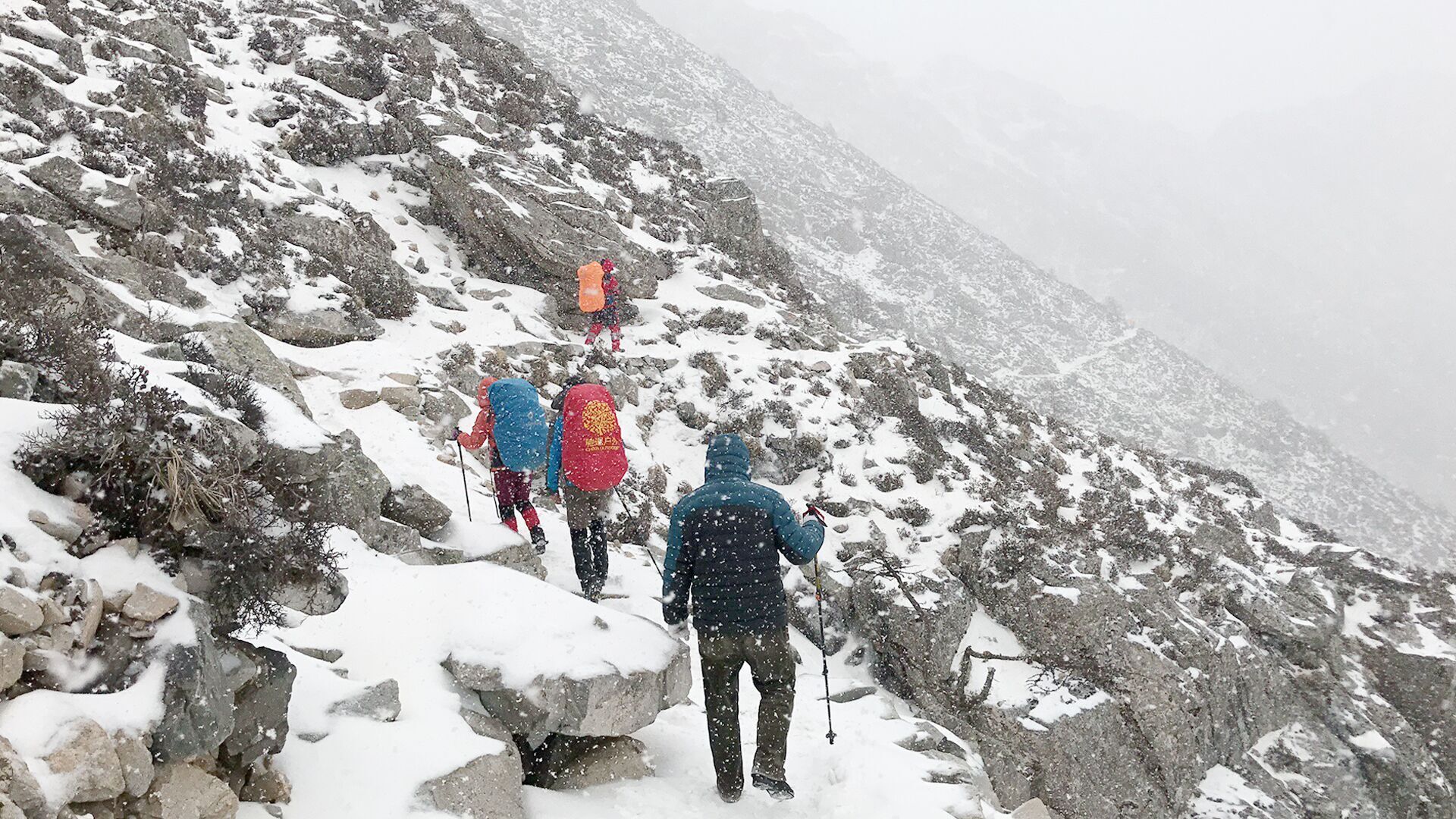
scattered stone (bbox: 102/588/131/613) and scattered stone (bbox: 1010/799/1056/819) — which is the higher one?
scattered stone (bbox: 102/588/131/613)

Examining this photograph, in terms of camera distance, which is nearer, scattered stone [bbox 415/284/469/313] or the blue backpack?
the blue backpack

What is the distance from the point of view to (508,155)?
634 inches

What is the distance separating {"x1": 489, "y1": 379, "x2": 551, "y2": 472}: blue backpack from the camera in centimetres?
665

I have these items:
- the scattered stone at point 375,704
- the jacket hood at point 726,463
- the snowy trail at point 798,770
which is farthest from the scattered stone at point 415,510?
the jacket hood at point 726,463

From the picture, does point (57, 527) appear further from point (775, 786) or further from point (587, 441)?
point (775, 786)

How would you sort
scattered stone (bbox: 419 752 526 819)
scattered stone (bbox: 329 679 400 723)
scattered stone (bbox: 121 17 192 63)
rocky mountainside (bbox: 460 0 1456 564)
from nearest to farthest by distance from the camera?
1. scattered stone (bbox: 419 752 526 819)
2. scattered stone (bbox: 329 679 400 723)
3. scattered stone (bbox: 121 17 192 63)
4. rocky mountainside (bbox: 460 0 1456 564)

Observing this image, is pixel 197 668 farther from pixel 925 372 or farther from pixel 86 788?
pixel 925 372

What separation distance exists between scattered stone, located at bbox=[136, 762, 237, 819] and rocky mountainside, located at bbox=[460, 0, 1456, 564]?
32219 millimetres

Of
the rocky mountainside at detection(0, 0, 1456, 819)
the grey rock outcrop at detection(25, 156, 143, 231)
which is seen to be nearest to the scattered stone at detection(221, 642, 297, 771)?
the rocky mountainside at detection(0, 0, 1456, 819)

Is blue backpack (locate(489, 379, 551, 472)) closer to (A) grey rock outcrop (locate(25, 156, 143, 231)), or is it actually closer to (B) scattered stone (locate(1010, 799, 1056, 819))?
(B) scattered stone (locate(1010, 799, 1056, 819))

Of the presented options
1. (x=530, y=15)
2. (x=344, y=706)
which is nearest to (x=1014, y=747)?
(x=344, y=706)

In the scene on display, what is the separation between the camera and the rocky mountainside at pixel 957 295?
39062 mm

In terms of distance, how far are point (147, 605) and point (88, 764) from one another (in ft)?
1.94

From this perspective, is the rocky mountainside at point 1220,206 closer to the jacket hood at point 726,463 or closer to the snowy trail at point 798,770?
the snowy trail at point 798,770
